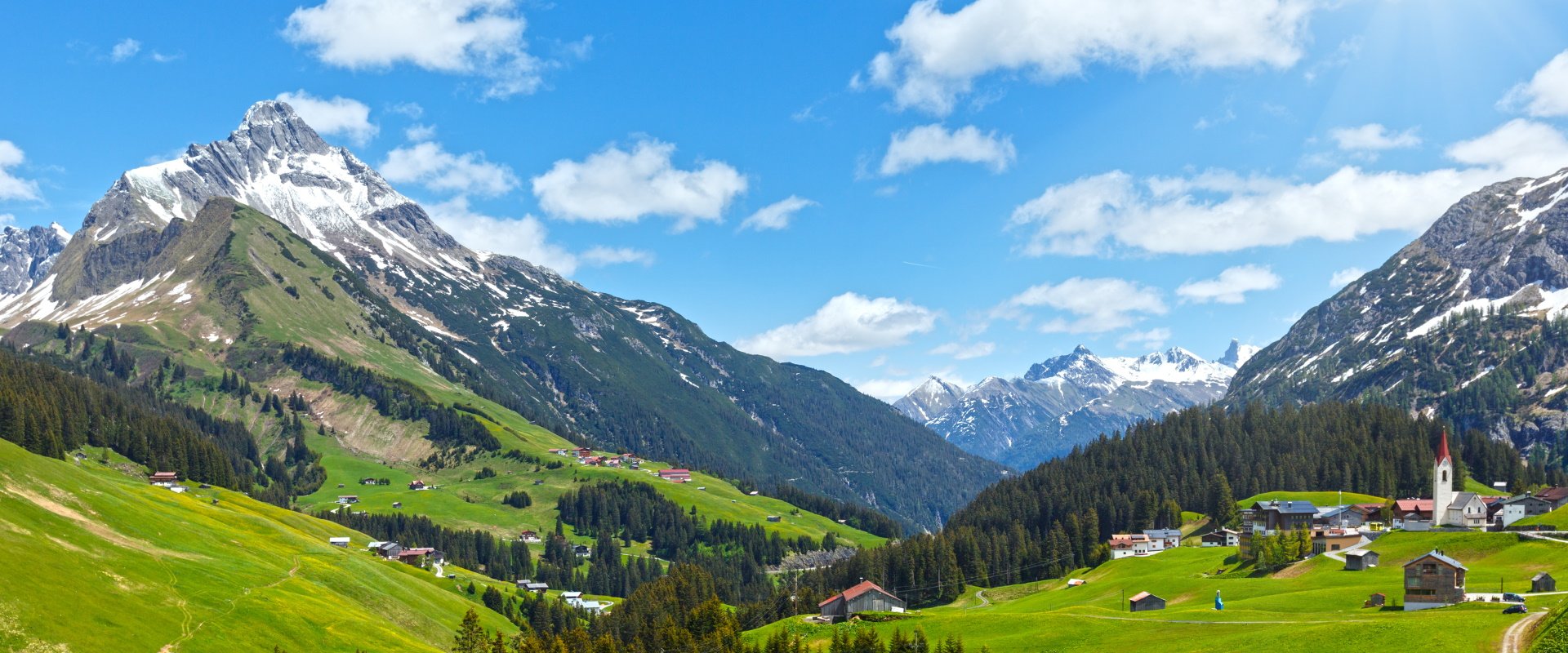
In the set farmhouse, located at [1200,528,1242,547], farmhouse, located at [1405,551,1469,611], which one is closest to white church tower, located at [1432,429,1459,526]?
farmhouse, located at [1200,528,1242,547]

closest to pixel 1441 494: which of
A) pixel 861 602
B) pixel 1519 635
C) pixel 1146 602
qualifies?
pixel 1146 602

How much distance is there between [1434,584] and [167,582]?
4720 inches

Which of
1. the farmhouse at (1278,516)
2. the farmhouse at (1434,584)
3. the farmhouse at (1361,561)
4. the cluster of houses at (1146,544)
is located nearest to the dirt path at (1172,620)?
the farmhouse at (1434,584)

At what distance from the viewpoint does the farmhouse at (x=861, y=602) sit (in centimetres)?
15575

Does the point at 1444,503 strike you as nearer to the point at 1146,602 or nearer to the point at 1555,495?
the point at 1555,495

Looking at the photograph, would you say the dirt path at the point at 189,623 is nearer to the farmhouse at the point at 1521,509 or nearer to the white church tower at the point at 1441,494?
the white church tower at the point at 1441,494

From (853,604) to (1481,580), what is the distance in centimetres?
7490

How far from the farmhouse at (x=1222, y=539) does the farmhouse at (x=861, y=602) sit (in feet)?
197

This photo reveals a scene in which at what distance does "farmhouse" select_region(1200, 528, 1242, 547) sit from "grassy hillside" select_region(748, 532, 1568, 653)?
68.3ft

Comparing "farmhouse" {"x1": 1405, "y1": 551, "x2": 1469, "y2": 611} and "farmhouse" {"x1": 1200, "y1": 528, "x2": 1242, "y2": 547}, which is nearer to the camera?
"farmhouse" {"x1": 1405, "y1": 551, "x2": 1469, "y2": 611}

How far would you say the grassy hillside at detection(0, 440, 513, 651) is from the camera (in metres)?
95.2

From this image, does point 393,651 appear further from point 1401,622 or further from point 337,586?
point 1401,622

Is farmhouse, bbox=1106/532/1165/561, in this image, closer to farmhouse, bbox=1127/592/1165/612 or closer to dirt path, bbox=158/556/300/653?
farmhouse, bbox=1127/592/1165/612

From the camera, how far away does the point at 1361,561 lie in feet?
415
